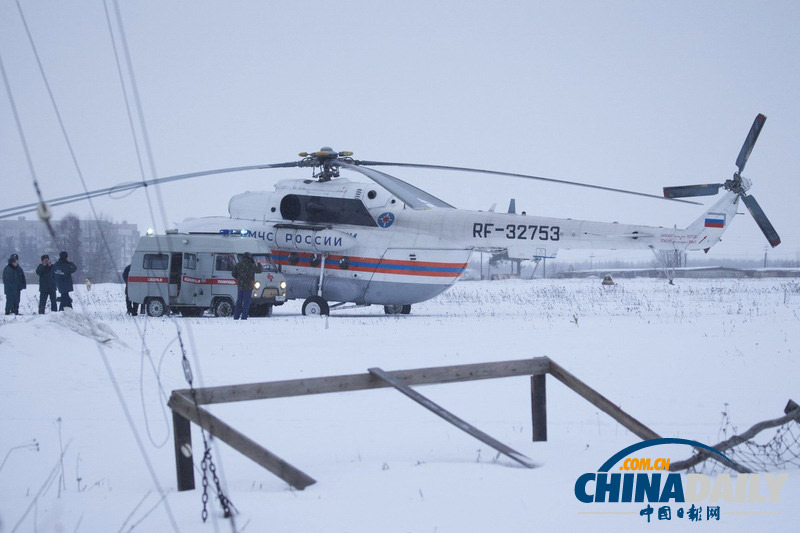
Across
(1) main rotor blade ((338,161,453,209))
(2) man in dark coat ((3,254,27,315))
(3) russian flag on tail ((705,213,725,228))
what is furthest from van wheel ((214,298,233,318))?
(3) russian flag on tail ((705,213,725,228))

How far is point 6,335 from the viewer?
9125 millimetres

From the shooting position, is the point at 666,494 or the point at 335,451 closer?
the point at 666,494

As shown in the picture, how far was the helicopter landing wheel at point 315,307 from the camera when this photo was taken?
19453 millimetres

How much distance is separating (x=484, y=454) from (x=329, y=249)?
1389 centimetres

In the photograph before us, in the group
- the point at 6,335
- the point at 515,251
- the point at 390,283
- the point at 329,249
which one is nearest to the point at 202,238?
the point at 329,249

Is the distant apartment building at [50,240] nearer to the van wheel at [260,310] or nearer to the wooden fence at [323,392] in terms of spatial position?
the van wheel at [260,310]

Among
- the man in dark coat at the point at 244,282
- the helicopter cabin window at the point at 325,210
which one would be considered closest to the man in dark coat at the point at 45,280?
the man in dark coat at the point at 244,282

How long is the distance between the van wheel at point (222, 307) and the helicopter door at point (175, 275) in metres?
1.20

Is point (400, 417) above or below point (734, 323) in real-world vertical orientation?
above

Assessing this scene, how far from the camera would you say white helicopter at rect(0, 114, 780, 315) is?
1695 cm

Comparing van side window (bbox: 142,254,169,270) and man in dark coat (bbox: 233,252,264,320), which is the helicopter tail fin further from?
van side window (bbox: 142,254,169,270)

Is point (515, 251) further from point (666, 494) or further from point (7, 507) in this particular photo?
point (7, 507)

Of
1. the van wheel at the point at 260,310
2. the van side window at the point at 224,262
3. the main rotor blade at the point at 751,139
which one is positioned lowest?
the van wheel at the point at 260,310

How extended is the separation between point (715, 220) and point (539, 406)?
12667mm
